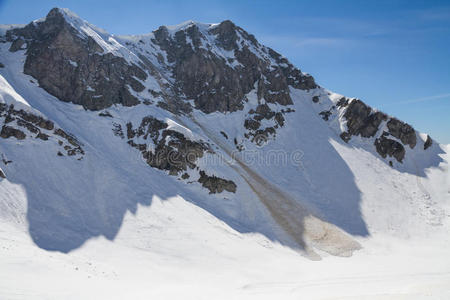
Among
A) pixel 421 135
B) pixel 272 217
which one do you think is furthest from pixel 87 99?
pixel 421 135

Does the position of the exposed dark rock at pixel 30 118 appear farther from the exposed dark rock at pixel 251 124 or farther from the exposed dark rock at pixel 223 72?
the exposed dark rock at pixel 251 124

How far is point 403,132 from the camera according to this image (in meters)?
53.3

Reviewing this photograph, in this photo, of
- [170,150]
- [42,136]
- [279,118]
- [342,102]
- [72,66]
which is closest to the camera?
[42,136]

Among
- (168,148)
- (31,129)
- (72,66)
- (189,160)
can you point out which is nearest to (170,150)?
(168,148)

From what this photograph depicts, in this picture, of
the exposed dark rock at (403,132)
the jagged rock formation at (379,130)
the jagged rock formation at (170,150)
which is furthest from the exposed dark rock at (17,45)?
the exposed dark rock at (403,132)

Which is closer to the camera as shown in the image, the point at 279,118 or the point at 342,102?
the point at 279,118

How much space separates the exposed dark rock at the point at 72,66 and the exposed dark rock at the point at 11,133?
1506 cm

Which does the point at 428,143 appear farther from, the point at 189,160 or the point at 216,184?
the point at 189,160

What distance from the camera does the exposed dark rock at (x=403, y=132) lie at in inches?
2077

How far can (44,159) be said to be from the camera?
92.0 feet

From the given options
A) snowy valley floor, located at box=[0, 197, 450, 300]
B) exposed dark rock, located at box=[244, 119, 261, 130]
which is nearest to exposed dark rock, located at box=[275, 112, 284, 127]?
exposed dark rock, located at box=[244, 119, 261, 130]

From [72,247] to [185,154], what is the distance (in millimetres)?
19789

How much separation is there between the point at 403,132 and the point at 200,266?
176ft

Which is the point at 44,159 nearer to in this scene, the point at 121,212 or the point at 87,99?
the point at 121,212
